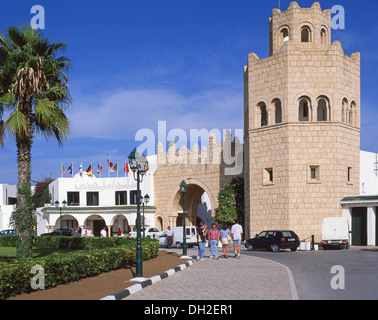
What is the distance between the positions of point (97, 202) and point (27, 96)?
3653cm

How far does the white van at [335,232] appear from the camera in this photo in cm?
2925

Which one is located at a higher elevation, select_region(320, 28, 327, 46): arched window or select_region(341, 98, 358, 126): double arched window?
select_region(320, 28, 327, 46): arched window

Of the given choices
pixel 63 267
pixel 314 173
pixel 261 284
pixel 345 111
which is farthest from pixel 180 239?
pixel 261 284

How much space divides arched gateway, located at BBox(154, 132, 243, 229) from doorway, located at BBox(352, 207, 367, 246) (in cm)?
1196

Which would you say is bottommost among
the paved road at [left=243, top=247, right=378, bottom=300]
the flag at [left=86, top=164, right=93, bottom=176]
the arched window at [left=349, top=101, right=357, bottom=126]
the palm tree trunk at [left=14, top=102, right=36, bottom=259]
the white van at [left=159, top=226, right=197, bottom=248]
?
the white van at [left=159, top=226, right=197, bottom=248]

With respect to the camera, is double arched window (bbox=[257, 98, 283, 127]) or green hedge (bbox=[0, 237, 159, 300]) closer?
green hedge (bbox=[0, 237, 159, 300])

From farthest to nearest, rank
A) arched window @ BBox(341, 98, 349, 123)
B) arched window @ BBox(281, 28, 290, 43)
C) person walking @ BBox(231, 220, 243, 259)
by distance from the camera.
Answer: arched window @ BBox(281, 28, 290, 43), arched window @ BBox(341, 98, 349, 123), person walking @ BBox(231, 220, 243, 259)

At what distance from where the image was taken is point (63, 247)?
99.0 ft

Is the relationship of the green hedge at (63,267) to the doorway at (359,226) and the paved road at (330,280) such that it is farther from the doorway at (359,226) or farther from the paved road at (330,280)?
the doorway at (359,226)

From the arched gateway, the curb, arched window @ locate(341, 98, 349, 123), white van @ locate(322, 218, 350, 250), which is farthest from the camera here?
the arched gateway

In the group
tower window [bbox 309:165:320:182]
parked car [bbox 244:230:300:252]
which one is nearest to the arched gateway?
tower window [bbox 309:165:320:182]

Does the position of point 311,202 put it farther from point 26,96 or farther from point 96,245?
point 26,96

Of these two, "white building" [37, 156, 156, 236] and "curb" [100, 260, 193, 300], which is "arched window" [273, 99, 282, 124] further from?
"curb" [100, 260, 193, 300]

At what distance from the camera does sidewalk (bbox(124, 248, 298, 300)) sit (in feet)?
33.2
